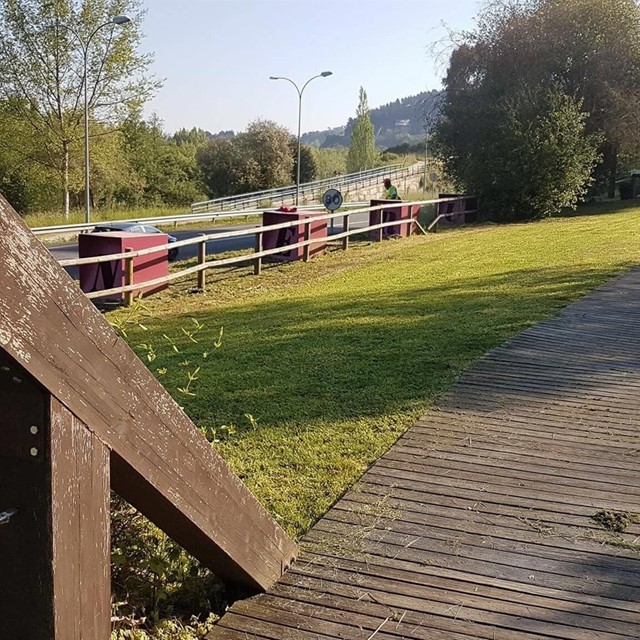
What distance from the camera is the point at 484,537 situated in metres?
3.61

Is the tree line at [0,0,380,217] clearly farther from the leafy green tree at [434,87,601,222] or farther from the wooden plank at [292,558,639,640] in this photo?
the wooden plank at [292,558,639,640]

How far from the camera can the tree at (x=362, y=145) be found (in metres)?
75.0

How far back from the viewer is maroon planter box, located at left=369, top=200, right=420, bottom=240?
20.6 metres

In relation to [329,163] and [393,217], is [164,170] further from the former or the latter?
[393,217]

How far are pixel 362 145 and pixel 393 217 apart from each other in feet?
186

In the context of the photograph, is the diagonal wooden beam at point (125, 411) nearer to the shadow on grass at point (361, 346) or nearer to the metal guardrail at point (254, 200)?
the shadow on grass at point (361, 346)

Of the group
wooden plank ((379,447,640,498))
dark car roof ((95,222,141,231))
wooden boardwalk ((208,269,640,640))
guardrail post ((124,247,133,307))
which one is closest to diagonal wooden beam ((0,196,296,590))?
wooden boardwalk ((208,269,640,640))

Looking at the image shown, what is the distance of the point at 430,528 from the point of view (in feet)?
12.1

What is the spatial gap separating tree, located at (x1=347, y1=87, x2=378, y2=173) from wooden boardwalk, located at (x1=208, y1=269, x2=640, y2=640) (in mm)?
71986

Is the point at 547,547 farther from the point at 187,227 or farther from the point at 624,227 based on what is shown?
the point at 187,227

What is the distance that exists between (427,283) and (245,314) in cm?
342

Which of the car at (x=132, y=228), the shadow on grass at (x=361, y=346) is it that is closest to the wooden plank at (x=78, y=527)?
the shadow on grass at (x=361, y=346)

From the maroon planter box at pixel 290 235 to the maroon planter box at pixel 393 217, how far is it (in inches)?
150

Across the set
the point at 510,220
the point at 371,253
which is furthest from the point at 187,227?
the point at 371,253
